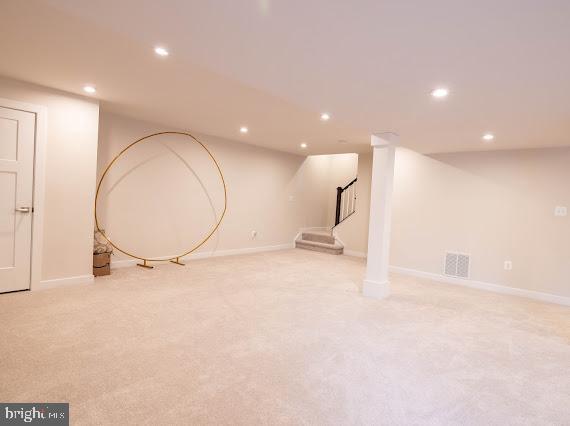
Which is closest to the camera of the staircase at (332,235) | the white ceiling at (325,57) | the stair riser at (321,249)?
the white ceiling at (325,57)

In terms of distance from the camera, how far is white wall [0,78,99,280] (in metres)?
3.74

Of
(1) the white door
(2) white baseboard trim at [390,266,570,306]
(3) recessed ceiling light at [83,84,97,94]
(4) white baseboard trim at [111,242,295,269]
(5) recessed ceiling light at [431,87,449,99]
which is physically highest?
(3) recessed ceiling light at [83,84,97,94]

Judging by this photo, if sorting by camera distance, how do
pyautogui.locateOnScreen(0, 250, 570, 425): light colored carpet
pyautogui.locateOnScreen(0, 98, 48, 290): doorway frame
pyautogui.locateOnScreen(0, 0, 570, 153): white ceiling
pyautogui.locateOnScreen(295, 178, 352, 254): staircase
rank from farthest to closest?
pyautogui.locateOnScreen(295, 178, 352, 254): staircase < pyautogui.locateOnScreen(0, 98, 48, 290): doorway frame < pyautogui.locateOnScreen(0, 250, 570, 425): light colored carpet < pyautogui.locateOnScreen(0, 0, 570, 153): white ceiling

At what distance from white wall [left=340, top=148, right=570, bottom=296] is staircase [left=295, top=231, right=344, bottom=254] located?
165cm

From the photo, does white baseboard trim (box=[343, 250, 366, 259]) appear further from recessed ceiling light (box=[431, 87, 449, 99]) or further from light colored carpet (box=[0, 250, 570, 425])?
recessed ceiling light (box=[431, 87, 449, 99])

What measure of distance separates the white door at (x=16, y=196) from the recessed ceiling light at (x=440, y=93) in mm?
4000

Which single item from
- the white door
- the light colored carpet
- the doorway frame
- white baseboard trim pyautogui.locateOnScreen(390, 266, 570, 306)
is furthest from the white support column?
the white door

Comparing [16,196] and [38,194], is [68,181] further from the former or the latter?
[16,196]

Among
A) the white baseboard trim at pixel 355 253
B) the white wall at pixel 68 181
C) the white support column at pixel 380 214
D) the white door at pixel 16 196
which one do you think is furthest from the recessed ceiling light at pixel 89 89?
the white baseboard trim at pixel 355 253

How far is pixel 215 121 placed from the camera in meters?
4.84

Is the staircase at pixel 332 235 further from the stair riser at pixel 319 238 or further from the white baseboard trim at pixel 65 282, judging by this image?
the white baseboard trim at pixel 65 282

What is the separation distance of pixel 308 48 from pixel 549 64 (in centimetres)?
147

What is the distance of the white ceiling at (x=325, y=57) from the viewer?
65.6 inches

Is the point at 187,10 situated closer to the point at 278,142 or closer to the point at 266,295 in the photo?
the point at 266,295
